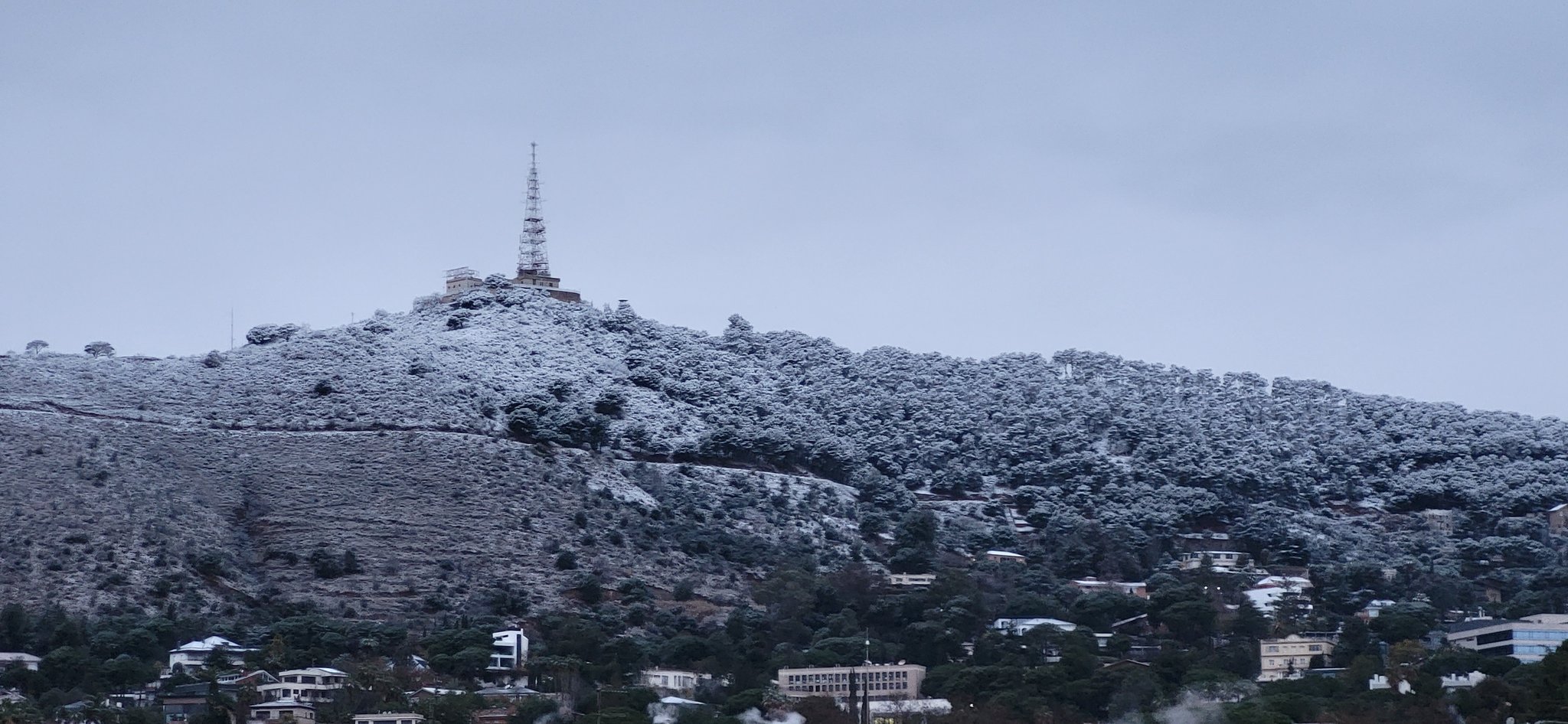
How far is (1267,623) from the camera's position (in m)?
124

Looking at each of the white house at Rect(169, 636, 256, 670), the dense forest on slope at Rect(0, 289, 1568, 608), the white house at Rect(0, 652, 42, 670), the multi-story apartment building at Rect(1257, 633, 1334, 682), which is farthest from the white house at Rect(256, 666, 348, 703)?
the multi-story apartment building at Rect(1257, 633, 1334, 682)

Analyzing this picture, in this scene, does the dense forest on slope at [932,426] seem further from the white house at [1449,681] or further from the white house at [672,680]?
the white house at [1449,681]

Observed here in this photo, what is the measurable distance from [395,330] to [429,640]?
144 ft

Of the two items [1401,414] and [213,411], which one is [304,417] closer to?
[213,411]

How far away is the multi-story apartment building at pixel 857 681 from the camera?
364 ft

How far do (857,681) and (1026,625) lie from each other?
43.8 feet

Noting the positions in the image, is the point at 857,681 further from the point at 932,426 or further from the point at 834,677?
the point at 932,426

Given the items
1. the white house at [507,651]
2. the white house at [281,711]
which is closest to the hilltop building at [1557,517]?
the white house at [507,651]

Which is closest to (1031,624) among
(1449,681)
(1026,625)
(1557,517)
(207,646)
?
(1026,625)

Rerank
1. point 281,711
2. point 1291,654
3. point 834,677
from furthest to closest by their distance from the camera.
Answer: point 1291,654 < point 834,677 < point 281,711

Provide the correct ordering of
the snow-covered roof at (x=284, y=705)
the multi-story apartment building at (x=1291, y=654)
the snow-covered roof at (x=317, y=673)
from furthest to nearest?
the multi-story apartment building at (x=1291, y=654) < the snow-covered roof at (x=317, y=673) < the snow-covered roof at (x=284, y=705)

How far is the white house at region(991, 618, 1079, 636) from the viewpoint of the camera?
119750 mm

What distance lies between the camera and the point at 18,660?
10519cm

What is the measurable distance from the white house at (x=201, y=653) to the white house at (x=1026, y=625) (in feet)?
99.7
